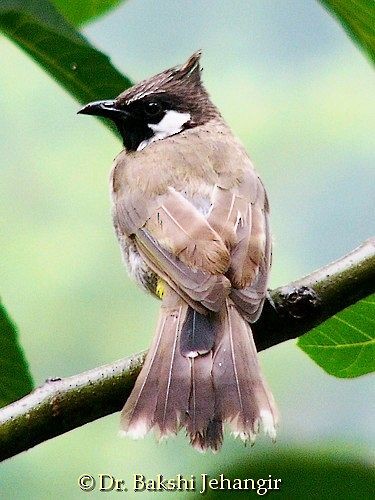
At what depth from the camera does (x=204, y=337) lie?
1.65m

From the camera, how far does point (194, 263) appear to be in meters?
1.73

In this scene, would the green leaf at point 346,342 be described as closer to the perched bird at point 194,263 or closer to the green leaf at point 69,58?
the perched bird at point 194,263

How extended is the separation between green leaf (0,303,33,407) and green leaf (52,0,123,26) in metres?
0.70

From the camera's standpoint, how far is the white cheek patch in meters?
2.58

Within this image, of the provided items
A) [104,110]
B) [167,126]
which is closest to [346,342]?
[104,110]

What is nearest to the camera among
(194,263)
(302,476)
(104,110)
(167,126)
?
(302,476)

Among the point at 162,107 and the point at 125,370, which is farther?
the point at 162,107

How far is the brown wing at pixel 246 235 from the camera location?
5.45ft

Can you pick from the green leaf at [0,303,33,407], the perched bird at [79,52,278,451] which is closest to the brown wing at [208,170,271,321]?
the perched bird at [79,52,278,451]

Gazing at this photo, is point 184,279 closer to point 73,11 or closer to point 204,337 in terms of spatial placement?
point 204,337

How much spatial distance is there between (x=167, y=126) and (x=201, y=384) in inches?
51.1

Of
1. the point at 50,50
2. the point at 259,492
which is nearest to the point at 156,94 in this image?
the point at 50,50

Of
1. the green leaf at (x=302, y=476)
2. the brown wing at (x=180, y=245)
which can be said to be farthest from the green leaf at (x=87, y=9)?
the green leaf at (x=302, y=476)

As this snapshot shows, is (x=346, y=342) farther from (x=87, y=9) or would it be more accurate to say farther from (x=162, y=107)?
(x=162, y=107)
